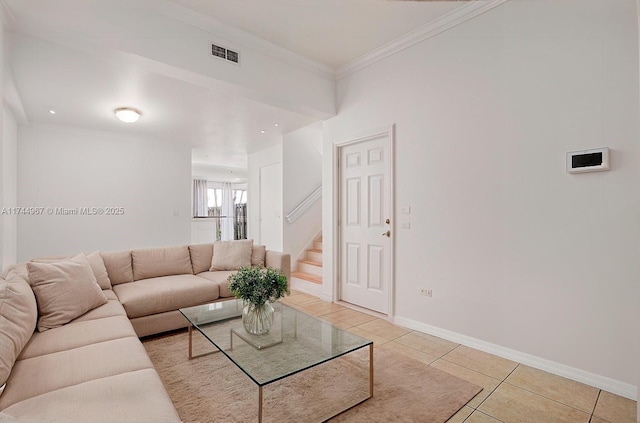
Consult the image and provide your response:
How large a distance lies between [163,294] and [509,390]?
9.62 feet

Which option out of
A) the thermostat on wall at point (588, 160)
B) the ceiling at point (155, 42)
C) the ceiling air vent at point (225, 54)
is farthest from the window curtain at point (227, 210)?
the thermostat on wall at point (588, 160)

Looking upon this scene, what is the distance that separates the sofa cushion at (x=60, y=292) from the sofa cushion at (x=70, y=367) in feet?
1.79

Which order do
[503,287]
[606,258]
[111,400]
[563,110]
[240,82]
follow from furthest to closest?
1. [240,82]
2. [503,287]
3. [563,110]
4. [606,258]
5. [111,400]

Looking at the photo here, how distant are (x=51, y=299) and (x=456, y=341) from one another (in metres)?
3.27

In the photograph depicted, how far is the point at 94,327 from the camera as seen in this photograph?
215 centimetres

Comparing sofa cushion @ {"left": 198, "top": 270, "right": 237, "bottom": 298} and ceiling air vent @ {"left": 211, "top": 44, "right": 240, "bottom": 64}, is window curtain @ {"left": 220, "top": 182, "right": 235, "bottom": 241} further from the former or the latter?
ceiling air vent @ {"left": 211, "top": 44, "right": 240, "bottom": 64}

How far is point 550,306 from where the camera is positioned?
2393 mm

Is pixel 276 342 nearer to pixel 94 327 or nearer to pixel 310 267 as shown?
pixel 94 327

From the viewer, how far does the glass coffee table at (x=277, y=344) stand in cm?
171

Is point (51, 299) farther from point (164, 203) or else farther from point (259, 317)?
point (164, 203)

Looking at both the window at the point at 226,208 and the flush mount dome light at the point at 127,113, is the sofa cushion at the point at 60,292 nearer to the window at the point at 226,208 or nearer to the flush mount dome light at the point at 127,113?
the flush mount dome light at the point at 127,113

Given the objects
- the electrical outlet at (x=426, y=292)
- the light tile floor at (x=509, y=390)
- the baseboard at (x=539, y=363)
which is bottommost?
the light tile floor at (x=509, y=390)

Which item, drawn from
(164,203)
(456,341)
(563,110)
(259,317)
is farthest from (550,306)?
(164,203)

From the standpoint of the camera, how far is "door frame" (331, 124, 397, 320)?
3453 millimetres
